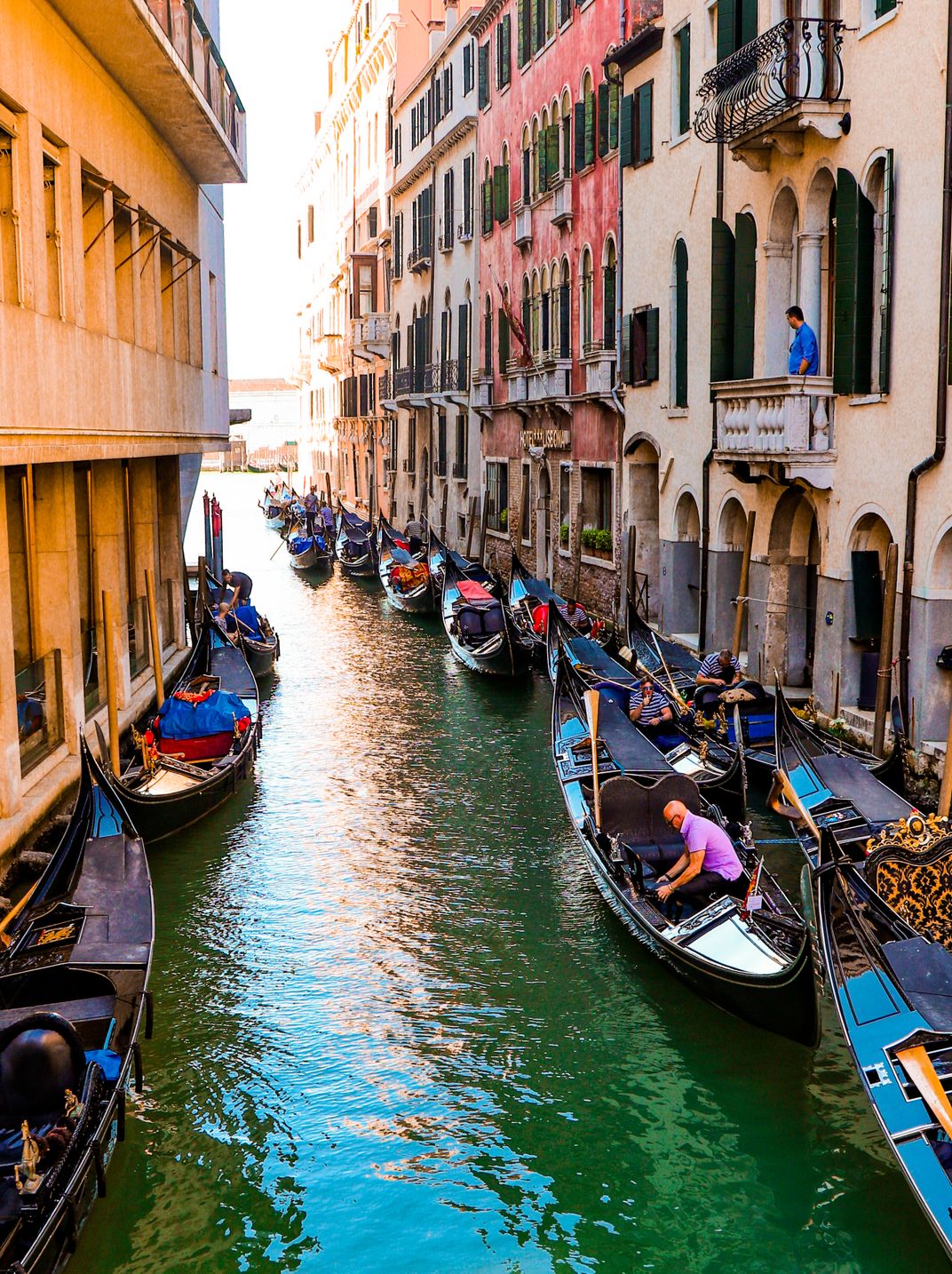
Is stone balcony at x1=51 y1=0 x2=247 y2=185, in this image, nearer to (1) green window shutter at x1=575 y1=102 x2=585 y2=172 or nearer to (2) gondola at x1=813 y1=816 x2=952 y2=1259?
(1) green window shutter at x1=575 y1=102 x2=585 y2=172

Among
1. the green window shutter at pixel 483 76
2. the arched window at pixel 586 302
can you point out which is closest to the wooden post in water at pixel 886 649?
the arched window at pixel 586 302

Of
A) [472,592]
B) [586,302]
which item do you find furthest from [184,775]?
[586,302]

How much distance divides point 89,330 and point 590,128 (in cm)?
1063

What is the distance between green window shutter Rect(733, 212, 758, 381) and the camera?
13.5m

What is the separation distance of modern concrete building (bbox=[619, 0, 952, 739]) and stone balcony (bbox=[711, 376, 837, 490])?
2 centimetres

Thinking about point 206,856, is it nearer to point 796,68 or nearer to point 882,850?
point 882,850

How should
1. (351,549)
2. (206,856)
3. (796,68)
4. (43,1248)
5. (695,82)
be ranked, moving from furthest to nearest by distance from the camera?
(351,549)
(695,82)
(796,68)
(206,856)
(43,1248)

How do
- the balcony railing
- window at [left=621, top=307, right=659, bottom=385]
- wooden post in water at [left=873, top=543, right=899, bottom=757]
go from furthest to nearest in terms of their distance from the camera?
window at [left=621, top=307, right=659, bottom=385]
the balcony railing
wooden post in water at [left=873, top=543, right=899, bottom=757]

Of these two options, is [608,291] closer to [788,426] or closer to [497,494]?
A: [788,426]

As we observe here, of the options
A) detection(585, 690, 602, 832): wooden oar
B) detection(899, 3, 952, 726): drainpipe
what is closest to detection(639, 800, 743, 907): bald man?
detection(585, 690, 602, 832): wooden oar

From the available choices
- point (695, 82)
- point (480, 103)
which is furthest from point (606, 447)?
point (480, 103)

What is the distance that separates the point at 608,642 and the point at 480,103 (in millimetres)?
13294

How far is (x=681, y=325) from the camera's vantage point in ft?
51.4

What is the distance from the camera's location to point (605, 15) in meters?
18.1
